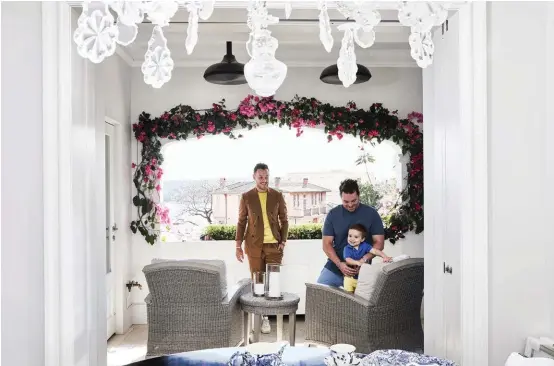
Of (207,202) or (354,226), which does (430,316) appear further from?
(207,202)

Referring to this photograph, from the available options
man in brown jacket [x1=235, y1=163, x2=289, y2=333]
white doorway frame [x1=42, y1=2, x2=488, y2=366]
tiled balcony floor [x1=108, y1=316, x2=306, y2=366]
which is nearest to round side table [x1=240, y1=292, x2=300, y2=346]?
tiled balcony floor [x1=108, y1=316, x2=306, y2=366]

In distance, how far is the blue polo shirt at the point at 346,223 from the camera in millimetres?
4289

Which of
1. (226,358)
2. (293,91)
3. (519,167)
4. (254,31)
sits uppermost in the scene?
(293,91)

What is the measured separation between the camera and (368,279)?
3.49 m

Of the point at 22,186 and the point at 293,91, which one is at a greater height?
the point at 293,91

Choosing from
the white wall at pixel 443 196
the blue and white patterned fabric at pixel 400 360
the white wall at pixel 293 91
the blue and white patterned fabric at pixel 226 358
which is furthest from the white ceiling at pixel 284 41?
the blue and white patterned fabric at pixel 400 360

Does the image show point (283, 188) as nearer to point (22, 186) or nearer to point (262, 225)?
point (262, 225)

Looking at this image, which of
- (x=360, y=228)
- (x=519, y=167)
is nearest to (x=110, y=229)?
(x=360, y=228)

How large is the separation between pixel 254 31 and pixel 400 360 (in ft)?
3.04

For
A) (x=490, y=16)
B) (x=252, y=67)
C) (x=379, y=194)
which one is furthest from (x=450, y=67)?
(x=379, y=194)

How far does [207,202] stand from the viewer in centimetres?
568

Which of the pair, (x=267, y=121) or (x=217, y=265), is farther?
(x=267, y=121)

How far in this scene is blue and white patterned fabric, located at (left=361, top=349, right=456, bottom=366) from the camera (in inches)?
55.2

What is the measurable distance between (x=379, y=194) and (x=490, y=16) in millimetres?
3519
